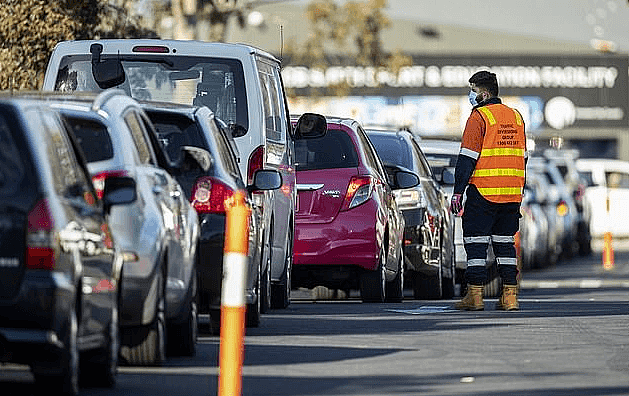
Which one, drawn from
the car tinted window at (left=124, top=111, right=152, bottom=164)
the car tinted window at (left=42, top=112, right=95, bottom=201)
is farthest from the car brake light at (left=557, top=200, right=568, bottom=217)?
the car tinted window at (left=42, top=112, right=95, bottom=201)

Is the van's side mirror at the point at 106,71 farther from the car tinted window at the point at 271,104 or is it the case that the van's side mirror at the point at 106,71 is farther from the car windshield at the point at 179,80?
the car tinted window at the point at 271,104

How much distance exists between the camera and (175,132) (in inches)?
587

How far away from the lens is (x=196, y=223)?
1347cm

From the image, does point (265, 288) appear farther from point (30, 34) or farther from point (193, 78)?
point (30, 34)

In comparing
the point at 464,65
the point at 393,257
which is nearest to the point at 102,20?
→ the point at 393,257

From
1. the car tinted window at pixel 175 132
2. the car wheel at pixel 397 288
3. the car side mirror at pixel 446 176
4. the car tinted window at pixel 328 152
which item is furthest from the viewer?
the car side mirror at pixel 446 176

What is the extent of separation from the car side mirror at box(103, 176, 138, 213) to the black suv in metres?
0.39

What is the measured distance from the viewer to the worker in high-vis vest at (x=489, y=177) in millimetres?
18359

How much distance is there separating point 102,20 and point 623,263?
1727cm

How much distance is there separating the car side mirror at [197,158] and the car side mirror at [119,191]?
8.67 feet

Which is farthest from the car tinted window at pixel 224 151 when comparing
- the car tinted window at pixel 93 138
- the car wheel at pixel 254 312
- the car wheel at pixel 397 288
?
the car wheel at pixel 397 288

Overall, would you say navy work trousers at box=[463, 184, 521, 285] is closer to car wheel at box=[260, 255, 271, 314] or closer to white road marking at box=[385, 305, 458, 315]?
white road marking at box=[385, 305, 458, 315]

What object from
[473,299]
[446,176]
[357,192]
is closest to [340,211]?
[357,192]

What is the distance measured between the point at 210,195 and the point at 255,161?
7.42 ft
